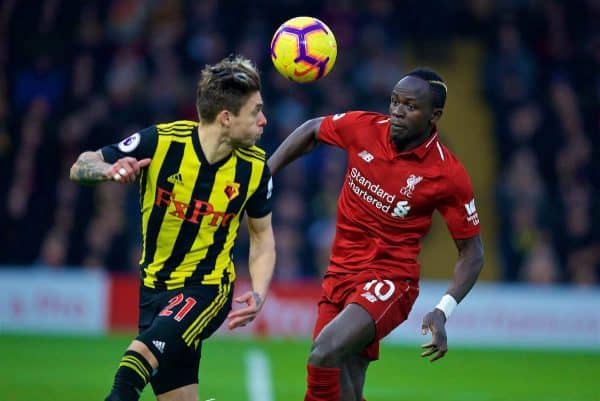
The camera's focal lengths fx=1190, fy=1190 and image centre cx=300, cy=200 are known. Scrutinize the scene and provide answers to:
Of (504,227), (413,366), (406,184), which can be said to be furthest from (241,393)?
(504,227)

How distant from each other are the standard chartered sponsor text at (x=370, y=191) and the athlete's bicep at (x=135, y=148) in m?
1.57

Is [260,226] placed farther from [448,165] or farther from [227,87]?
[448,165]

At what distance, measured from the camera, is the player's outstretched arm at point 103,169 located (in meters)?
6.04

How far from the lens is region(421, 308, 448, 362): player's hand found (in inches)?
271

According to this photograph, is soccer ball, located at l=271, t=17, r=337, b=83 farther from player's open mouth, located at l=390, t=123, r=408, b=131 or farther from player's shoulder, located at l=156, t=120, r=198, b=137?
player's shoulder, located at l=156, t=120, r=198, b=137

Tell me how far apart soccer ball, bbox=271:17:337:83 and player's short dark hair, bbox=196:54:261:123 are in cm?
99

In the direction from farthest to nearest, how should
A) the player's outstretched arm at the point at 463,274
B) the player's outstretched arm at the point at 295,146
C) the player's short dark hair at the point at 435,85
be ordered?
the player's outstretched arm at the point at 295,146 → the player's short dark hair at the point at 435,85 → the player's outstretched arm at the point at 463,274

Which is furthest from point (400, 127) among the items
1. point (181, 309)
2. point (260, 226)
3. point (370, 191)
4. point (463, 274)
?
point (181, 309)

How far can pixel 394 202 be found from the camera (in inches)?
294

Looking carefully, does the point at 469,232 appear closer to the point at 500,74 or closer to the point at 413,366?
the point at 413,366

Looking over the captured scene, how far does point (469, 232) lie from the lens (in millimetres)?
7445

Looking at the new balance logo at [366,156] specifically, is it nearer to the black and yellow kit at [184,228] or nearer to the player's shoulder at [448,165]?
the player's shoulder at [448,165]

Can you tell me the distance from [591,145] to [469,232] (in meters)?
10.5

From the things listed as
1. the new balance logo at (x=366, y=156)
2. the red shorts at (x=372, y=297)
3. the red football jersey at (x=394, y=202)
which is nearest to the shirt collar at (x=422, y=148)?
the red football jersey at (x=394, y=202)
